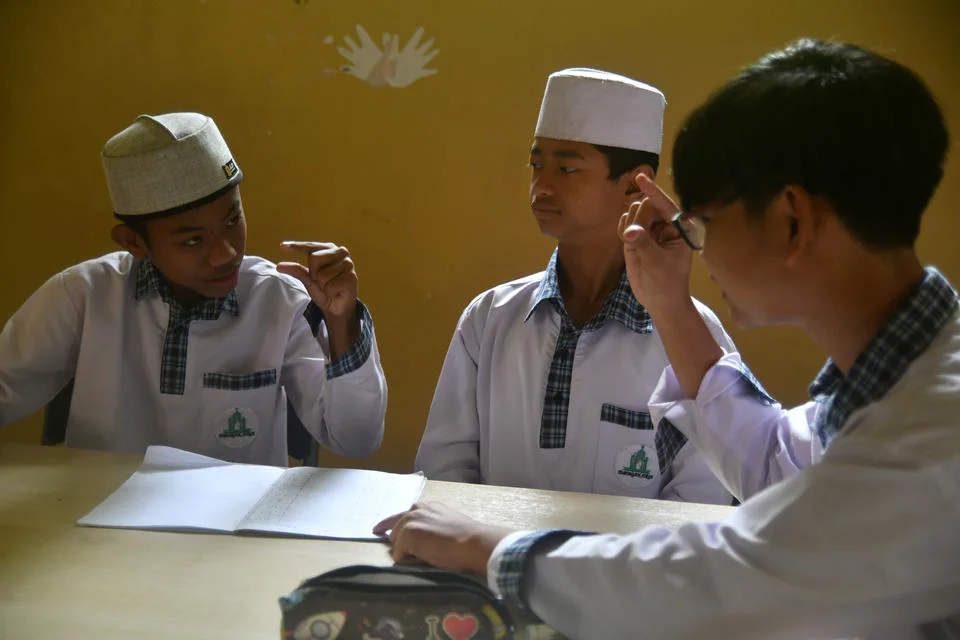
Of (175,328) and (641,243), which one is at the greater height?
(641,243)

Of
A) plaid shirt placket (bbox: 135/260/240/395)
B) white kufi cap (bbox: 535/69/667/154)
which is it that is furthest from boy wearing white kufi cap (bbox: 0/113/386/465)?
white kufi cap (bbox: 535/69/667/154)

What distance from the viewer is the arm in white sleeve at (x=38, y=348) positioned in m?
1.69

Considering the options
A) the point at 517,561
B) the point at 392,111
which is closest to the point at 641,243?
the point at 517,561

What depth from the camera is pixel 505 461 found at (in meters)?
1.73

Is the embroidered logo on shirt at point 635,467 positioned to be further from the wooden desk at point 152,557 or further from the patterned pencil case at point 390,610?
the patterned pencil case at point 390,610

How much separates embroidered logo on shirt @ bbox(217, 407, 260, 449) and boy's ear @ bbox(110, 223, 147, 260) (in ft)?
1.17

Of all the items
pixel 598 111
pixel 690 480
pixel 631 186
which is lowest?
pixel 690 480

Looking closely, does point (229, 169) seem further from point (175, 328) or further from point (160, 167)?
point (175, 328)

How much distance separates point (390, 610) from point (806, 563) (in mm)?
412

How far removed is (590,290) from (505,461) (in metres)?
0.39

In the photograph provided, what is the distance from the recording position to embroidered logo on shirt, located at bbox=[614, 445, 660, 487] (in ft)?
5.42

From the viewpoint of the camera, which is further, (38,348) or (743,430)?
(38,348)

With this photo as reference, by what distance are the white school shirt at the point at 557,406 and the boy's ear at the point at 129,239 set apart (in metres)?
0.64

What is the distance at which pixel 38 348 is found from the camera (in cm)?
171
